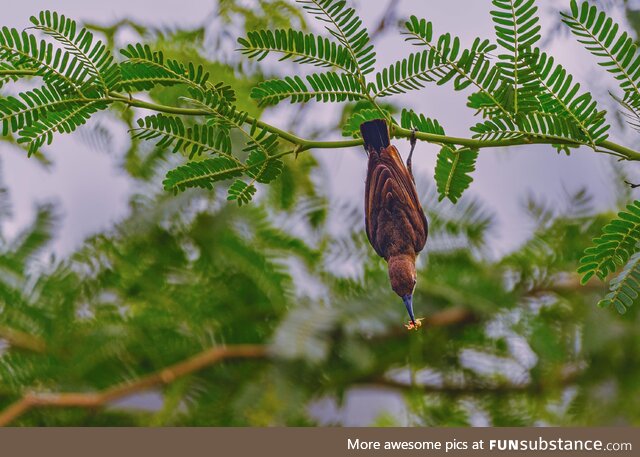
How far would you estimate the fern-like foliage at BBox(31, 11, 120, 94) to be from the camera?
1.96 feet

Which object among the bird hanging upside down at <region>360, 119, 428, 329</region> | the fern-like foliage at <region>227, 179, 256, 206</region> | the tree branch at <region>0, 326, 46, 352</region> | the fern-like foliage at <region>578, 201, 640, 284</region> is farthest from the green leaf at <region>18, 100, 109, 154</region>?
the tree branch at <region>0, 326, 46, 352</region>

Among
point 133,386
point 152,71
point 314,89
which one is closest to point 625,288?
point 314,89

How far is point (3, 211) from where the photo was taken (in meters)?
1.87

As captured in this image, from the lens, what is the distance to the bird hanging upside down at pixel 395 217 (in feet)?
1.59

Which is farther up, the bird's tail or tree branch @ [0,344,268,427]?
tree branch @ [0,344,268,427]

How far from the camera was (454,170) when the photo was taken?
0.63 meters

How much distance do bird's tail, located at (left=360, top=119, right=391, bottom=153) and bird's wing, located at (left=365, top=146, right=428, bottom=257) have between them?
0.02 m

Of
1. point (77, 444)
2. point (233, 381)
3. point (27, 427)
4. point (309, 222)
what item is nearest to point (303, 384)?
point (233, 381)

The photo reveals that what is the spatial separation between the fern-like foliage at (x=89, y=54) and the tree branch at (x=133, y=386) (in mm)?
1333

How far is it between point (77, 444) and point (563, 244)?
1133 millimetres

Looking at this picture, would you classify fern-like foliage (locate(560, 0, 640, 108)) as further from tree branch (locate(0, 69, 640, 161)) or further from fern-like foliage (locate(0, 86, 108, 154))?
fern-like foliage (locate(0, 86, 108, 154))

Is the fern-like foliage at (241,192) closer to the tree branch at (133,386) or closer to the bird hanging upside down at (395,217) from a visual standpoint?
the bird hanging upside down at (395,217)

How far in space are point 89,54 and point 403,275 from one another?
0.30m

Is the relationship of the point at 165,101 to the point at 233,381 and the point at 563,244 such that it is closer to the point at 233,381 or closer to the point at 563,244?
the point at 233,381
